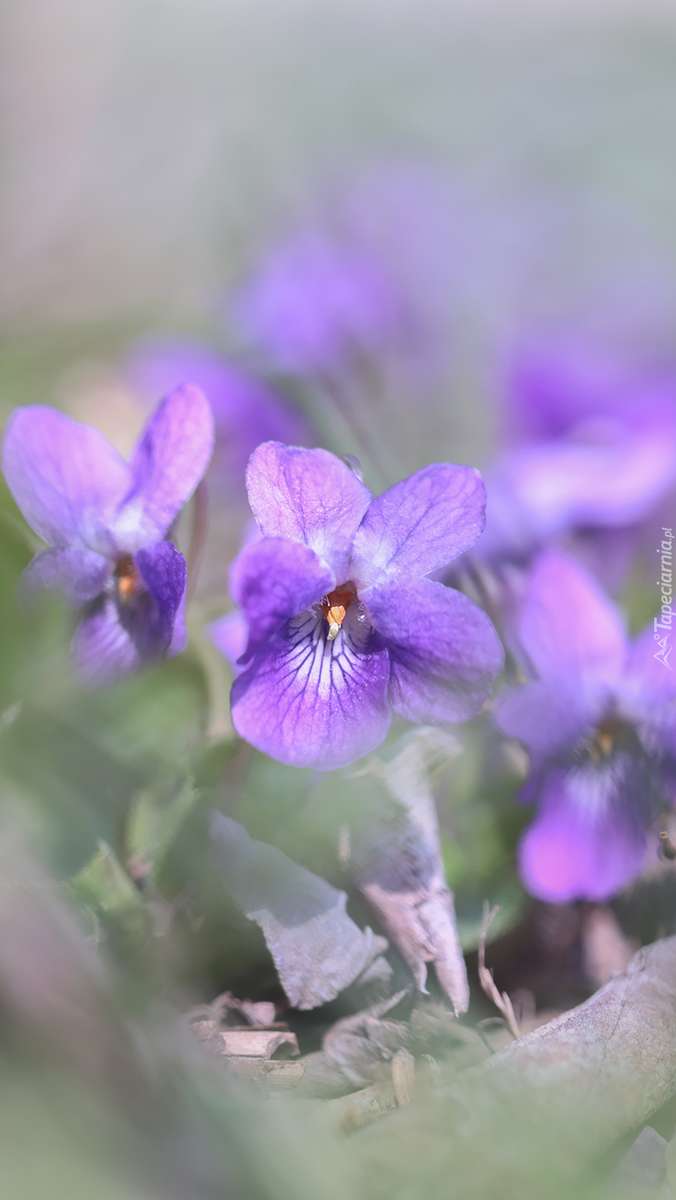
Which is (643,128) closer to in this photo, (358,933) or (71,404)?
(71,404)

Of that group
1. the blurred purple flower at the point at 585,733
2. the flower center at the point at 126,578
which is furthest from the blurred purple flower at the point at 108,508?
the blurred purple flower at the point at 585,733

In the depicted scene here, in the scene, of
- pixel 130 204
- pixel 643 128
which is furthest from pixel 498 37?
pixel 130 204

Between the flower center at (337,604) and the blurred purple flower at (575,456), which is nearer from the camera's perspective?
the flower center at (337,604)

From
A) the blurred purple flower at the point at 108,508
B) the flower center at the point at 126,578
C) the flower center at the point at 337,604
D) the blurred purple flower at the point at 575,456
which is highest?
the blurred purple flower at the point at 108,508

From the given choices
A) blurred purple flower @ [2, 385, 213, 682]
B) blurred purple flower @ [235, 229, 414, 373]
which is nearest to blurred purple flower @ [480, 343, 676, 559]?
blurred purple flower @ [235, 229, 414, 373]

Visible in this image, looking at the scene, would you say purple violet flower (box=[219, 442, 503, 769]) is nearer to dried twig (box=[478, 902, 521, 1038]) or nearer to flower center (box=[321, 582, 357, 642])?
flower center (box=[321, 582, 357, 642])

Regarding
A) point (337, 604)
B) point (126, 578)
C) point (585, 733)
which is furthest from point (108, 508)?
point (585, 733)

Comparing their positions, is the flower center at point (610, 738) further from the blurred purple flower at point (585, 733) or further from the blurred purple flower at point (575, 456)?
the blurred purple flower at point (575, 456)

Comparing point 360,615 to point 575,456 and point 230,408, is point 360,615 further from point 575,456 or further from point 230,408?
point 230,408
